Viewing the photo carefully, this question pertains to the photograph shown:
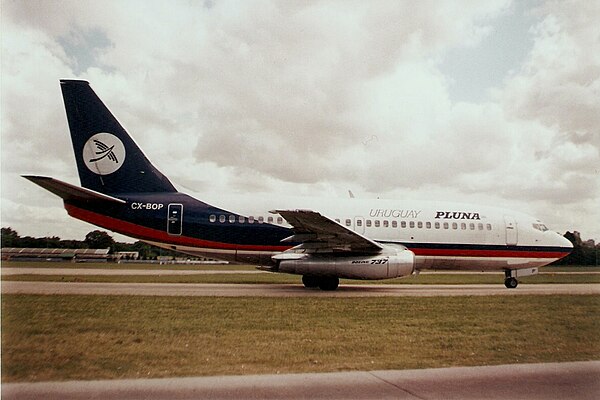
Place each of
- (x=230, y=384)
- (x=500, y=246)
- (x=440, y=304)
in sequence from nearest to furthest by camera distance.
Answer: (x=230, y=384) → (x=440, y=304) → (x=500, y=246)

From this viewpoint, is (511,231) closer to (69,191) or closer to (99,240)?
(69,191)

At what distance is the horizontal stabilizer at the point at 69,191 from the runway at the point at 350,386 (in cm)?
1110

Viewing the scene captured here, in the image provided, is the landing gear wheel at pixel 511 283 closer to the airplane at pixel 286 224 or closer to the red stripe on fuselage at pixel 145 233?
the airplane at pixel 286 224

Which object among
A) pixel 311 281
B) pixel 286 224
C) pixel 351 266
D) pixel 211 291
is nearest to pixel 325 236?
pixel 351 266

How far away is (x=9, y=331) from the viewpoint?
733 cm

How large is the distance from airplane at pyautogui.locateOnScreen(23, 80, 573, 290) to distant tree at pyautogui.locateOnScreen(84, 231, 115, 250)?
276 ft

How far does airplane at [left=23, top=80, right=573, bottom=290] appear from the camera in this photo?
54.2 feet

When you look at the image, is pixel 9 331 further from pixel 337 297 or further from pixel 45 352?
pixel 337 297

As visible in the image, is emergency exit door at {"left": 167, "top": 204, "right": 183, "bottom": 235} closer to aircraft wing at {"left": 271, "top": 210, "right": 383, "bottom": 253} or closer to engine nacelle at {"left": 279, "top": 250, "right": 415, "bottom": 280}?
aircraft wing at {"left": 271, "top": 210, "right": 383, "bottom": 253}

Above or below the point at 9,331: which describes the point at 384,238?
above

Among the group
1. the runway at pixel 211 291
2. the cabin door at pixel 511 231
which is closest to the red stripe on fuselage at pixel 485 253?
the cabin door at pixel 511 231

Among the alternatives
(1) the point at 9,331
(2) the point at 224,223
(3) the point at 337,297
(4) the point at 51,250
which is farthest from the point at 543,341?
(4) the point at 51,250

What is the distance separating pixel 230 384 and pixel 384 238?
46.9ft

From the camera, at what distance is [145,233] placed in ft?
57.8
